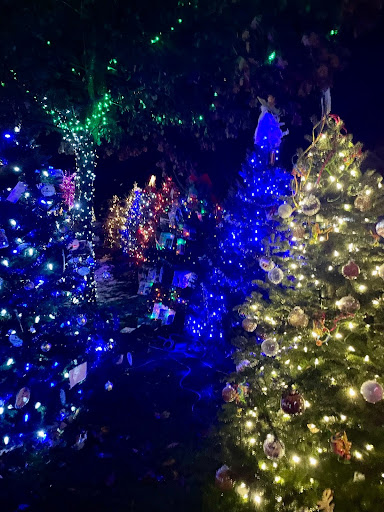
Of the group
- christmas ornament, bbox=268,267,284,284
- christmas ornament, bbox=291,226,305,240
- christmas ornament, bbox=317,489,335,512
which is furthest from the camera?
christmas ornament, bbox=268,267,284,284

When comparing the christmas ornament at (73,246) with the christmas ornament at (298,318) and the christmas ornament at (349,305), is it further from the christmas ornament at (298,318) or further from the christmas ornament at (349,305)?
the christmas ornament at (349,305)

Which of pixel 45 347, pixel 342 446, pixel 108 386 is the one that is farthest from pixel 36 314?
pixel 342 446

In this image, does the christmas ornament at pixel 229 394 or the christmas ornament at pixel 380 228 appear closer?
the christmas ornament at pixel 380 228

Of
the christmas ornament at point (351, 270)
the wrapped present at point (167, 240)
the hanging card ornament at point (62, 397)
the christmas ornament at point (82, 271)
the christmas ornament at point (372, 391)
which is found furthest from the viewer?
the wrapped present at point (167, 240)

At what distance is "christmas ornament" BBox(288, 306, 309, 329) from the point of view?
3.45 meters

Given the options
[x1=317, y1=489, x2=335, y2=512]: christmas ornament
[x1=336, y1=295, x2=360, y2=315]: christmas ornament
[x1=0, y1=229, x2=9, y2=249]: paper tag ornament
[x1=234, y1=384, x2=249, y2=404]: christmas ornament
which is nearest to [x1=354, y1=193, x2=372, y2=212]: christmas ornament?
[x1=336, y1=295, x2=360, y2=315]: christmas ornament

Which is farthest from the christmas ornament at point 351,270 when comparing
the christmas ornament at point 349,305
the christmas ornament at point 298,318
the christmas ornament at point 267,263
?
the christmas ornament at point 267,263

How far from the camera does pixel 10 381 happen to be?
4.13m

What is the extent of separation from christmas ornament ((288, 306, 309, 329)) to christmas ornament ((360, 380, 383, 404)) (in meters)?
0.89

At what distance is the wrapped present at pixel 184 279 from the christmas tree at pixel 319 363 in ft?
14.4

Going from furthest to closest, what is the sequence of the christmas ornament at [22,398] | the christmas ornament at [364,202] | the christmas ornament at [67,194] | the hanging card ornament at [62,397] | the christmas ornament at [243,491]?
the christmas ornament at [67,194]
the hanging card ornament at [62,397]
the christmas ornament at [22,398]
the christmas ornament at [364,202]
the christmas ornament at [243,491]

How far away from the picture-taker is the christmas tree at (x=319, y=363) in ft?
10.2

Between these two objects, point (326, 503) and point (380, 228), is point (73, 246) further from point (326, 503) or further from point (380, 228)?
point (326, 503)

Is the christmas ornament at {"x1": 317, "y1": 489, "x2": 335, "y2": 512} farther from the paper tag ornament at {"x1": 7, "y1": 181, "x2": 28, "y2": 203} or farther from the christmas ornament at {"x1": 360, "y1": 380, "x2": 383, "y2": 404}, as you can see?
the paper tag ornament at {"x1": 7, "y1": 181, "x2": 28, "y2": 203}
